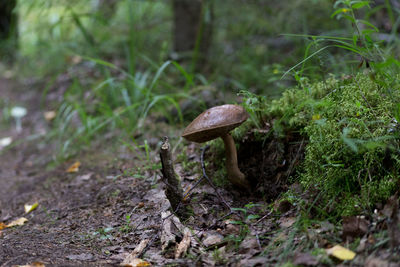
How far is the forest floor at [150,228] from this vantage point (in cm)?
161

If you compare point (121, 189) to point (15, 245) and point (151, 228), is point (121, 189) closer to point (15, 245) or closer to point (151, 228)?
point (151, 228)

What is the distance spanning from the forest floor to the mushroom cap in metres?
0.53

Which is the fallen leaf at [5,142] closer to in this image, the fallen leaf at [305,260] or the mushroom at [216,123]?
the mushroom at [216,123]

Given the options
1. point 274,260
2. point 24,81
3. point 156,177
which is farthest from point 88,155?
point 24,81

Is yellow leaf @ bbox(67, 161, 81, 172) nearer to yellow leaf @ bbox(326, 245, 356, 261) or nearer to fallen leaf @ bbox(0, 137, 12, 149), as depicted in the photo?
fallen leaf @ bbox(0, 137, 12, 149)

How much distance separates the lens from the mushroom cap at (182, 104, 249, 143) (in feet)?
6.50

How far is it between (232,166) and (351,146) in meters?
0.95

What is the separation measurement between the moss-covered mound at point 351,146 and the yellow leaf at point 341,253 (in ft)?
0.91

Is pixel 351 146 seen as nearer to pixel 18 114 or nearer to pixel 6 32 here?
pixel 18 114

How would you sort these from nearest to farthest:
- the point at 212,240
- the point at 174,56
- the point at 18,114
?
the point at 212,240 → the point at 174,56 → the point at 18,114

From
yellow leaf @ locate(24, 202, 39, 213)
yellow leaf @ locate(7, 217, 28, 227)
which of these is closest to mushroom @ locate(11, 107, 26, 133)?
yellow leaf @ locate(24, 202, 39, 213)

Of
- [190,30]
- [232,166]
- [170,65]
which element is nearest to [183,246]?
[232,166]

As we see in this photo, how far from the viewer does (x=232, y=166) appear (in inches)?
92.6

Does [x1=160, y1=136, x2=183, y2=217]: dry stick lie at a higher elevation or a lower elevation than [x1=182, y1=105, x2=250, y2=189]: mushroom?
lower
